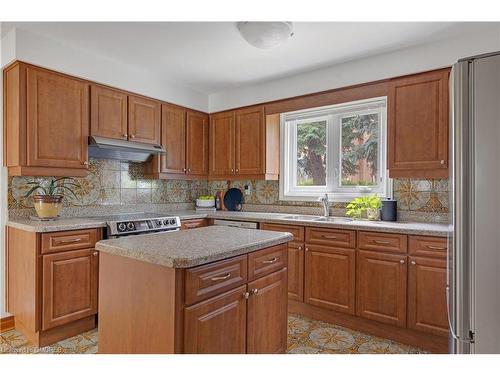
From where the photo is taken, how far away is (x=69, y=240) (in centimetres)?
251

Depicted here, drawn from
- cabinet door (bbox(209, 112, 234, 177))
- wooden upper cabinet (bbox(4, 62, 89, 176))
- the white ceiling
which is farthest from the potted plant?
cabinet door (bbox(209, 112, 234, 177))

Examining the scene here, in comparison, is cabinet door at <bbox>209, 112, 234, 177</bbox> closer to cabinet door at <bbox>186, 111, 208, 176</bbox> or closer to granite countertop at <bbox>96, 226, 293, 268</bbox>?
cabinet door at <bbox>186, 111, 208, 176</bbox>

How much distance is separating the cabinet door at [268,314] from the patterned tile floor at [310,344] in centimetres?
50

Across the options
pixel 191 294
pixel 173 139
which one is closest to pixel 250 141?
pixel 173 139

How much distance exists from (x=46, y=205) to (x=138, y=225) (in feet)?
2.39

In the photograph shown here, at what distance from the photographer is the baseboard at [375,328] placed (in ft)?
7.77

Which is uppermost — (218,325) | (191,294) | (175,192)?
(175,192)

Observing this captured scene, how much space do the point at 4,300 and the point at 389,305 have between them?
10.2 ft

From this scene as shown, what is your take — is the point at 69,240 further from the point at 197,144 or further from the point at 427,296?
the point at 427,296

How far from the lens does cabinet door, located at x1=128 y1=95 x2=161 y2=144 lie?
10.9 ft

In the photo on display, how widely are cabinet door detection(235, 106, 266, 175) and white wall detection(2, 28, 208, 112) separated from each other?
71cm

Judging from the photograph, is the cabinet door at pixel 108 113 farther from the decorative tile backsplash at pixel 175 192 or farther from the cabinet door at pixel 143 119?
the decorative tile backsplash at pixel 175 192

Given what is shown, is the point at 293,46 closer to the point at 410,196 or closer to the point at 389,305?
the point at 410,196

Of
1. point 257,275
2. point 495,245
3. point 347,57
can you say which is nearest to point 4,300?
point 257,275
